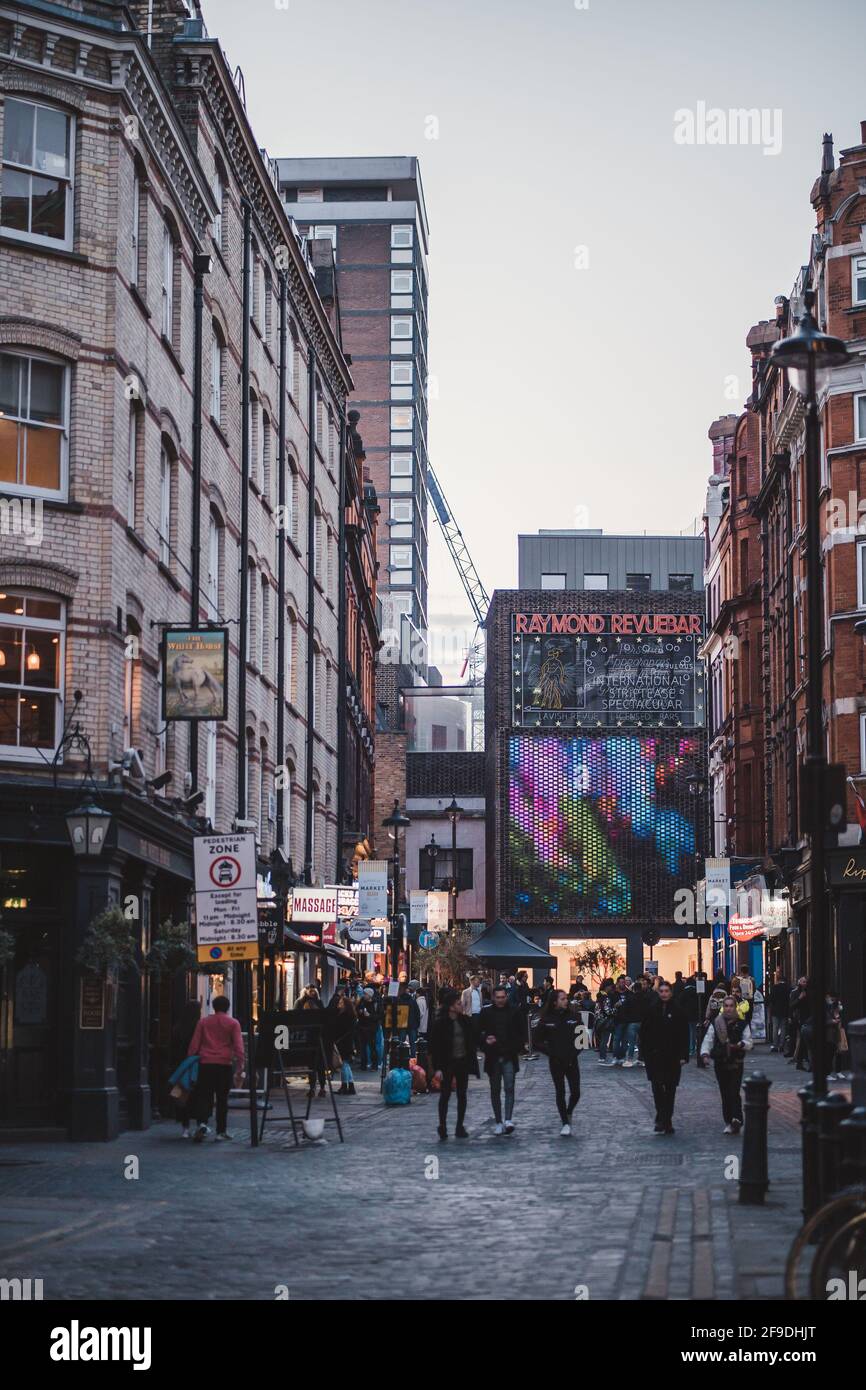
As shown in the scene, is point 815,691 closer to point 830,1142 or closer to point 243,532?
point 830,1142

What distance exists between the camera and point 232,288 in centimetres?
3612

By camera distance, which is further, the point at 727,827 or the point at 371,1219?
the point at 727,827

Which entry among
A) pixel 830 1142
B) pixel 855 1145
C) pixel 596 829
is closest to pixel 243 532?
pixel 830 1142

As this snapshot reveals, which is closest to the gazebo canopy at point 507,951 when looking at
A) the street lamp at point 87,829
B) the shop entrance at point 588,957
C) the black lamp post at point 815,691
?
the street lamp at point 87,829

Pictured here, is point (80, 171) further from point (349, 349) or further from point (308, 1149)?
point (349, 349)

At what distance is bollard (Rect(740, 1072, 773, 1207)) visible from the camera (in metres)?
15.2

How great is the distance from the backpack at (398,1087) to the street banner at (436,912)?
2763 cm

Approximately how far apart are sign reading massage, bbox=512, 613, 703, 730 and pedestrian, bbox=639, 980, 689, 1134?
6486cm

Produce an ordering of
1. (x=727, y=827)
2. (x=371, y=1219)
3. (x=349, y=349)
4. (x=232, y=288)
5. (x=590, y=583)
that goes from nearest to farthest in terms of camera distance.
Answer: (x=371, y=1219), (x=232, y=288), (x=727, y=827), (x=590, y=583), (x=349, y=349)

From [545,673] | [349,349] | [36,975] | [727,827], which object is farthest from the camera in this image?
[349,349]

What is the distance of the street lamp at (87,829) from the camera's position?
2295 cm

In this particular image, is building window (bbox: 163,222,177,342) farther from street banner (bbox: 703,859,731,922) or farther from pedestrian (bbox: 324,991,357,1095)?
street banner (bbox: 703,859,731,922)

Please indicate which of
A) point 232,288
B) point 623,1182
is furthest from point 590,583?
point 623,1182
